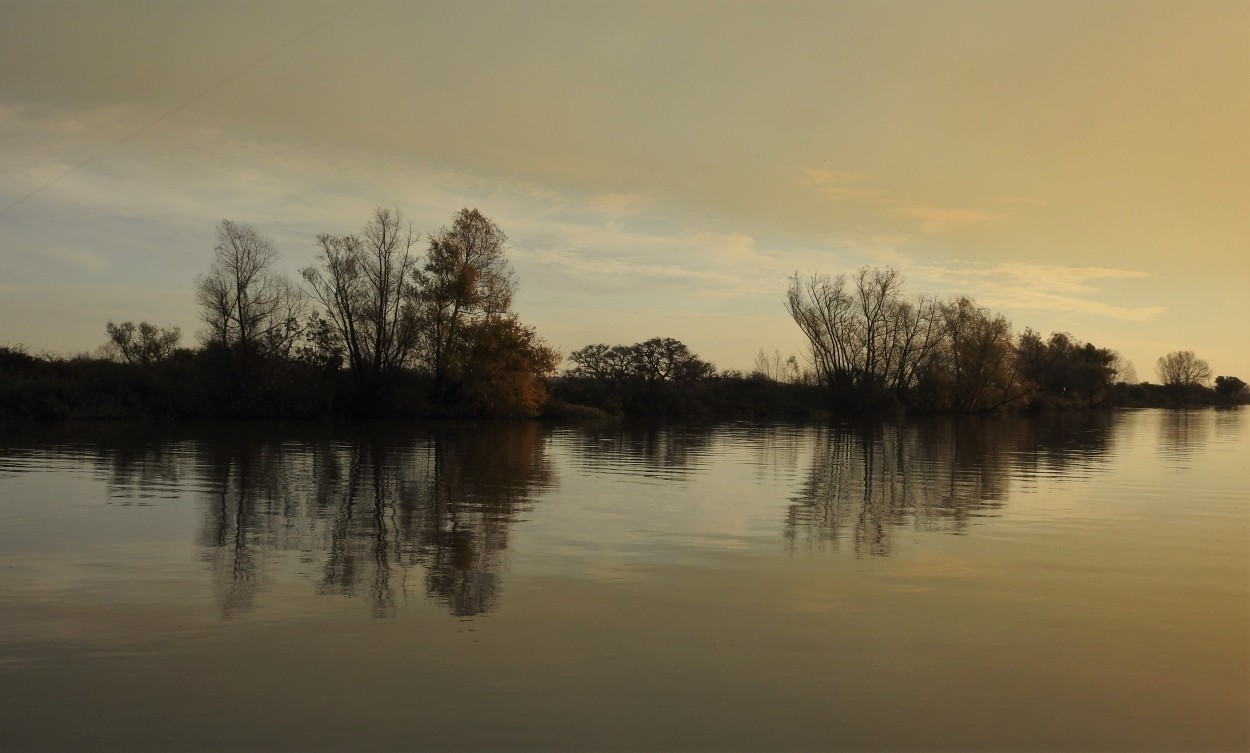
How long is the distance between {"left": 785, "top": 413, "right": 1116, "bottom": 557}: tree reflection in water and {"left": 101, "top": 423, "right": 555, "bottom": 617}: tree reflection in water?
14.4 ft

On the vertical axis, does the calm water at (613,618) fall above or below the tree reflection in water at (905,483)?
below

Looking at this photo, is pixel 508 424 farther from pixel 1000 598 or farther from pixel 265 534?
pixel 1000 598

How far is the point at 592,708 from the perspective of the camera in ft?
19.4

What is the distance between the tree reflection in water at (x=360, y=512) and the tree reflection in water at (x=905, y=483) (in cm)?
440

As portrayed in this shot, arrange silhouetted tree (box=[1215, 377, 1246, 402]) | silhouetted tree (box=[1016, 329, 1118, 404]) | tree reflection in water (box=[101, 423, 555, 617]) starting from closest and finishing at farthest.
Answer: tree reflection in water (box=[101, 423, 555, 617]) → silhouetted tree (box=[1016, 329, 1118, 404]) → silhouetted tree (box=[1215, 377, 1246, 402])

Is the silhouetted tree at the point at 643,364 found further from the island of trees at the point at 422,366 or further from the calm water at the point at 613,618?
the calm water at the point at 613,618

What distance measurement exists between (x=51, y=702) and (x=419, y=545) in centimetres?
574

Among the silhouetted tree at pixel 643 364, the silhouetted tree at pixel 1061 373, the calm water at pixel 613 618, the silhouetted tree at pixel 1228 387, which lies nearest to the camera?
the calm water at pixel 613 618

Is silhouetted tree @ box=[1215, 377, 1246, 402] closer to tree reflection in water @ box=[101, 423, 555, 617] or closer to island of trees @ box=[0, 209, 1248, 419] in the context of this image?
island of trees @ box=[0, 209, 1248, 419]

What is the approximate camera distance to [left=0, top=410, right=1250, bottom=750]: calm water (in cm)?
570

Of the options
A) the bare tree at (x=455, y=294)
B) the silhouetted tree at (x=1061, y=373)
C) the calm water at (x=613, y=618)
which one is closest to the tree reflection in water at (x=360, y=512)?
the calm water at (x=613, y=618)

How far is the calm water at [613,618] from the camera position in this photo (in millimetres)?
5699

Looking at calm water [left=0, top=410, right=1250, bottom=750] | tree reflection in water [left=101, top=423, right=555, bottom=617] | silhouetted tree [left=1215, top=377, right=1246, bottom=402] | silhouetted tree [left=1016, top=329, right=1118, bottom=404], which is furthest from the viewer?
silhouetted tree [left=1215, top=377, right=1246, bottom=402]

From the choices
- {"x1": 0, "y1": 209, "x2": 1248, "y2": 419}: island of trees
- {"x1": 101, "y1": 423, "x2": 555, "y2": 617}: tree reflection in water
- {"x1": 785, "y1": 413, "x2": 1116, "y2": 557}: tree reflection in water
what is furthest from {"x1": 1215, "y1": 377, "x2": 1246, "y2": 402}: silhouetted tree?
{"x1": 101, "y1": 423, "x2": 555, "y2": 617}: tree reflection in water
